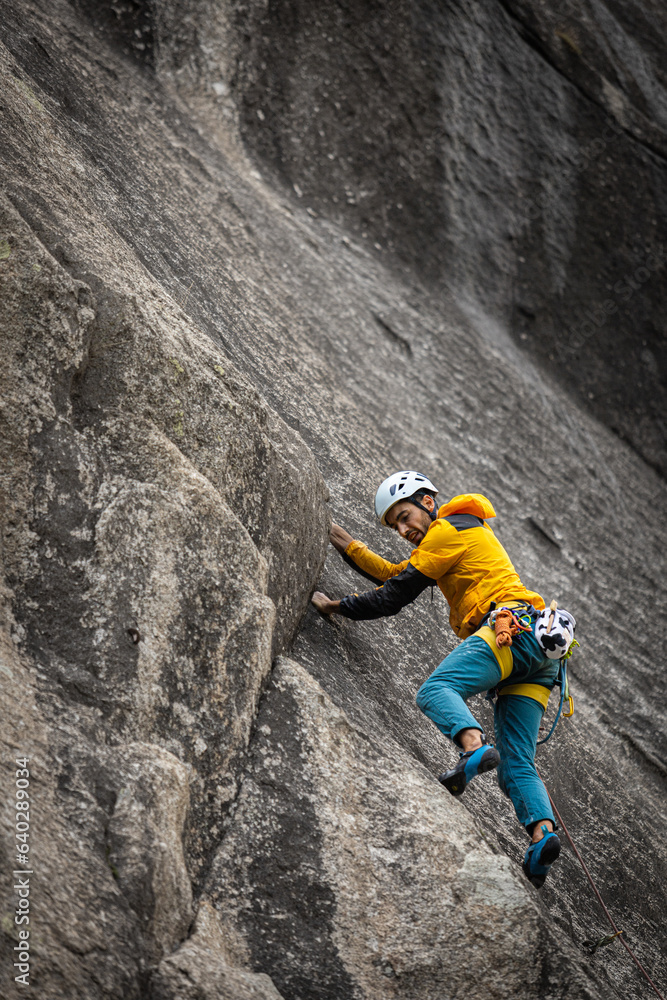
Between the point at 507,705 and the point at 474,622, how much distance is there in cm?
54

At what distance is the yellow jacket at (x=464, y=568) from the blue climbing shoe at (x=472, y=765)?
1030 millimetres

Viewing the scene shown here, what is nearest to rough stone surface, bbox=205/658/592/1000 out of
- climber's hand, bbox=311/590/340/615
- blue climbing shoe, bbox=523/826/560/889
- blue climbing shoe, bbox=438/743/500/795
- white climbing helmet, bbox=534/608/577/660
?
blue climbing shoe, bbox=438/743/500/795

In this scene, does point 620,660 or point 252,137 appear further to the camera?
point 252,137

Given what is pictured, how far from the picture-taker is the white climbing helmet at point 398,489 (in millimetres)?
5344

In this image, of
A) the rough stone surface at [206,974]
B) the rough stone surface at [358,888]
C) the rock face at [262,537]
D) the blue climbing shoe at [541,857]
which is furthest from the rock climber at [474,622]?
the rough stone surface at [206,974]

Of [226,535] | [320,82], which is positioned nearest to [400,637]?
[226,535]

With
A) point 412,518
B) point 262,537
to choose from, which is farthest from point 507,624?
point 262,537

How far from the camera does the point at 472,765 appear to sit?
4059mm

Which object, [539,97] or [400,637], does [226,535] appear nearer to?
[400,637]

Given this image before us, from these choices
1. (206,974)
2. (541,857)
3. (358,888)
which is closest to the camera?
(206,974)

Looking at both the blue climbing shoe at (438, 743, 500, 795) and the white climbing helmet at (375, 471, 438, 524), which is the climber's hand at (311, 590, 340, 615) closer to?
the white climbing helmet at (375, 471, 438, 524)

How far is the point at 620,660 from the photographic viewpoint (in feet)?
29.1

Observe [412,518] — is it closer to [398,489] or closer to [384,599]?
[398,489]

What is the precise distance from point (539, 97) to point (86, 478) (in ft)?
39.6
